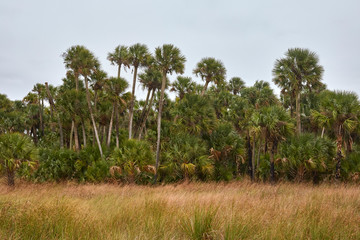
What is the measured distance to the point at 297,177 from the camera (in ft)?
62.5

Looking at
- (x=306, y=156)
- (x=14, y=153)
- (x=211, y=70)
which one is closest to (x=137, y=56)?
(x=211, y=70)

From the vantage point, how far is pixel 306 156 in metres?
18.2

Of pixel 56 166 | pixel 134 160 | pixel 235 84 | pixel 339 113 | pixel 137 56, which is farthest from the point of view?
pixel 235 84

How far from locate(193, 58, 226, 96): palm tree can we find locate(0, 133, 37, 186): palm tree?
14379mm

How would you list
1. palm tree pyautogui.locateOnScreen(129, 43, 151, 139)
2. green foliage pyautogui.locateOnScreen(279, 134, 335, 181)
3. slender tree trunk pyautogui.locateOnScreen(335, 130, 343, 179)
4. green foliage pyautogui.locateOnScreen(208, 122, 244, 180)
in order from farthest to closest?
1. palm tree pyautogui.locateOnScreen(129, 43, 151, 139)
2. green foliage pyautogui.locateOnScreen(208, 122, 244, 180)
3. green foliage pyautogui.locateOnScreen(279, 134, 335, 181)
4. slender tree trunk pyautogui.locateOnScreen(335, 130, 343, 179)

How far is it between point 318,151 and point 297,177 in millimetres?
2410

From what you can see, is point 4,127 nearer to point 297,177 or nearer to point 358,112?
point 297,177

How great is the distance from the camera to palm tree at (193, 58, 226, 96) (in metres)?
23.8

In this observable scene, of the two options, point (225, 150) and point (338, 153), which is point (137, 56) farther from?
point (338, 153)

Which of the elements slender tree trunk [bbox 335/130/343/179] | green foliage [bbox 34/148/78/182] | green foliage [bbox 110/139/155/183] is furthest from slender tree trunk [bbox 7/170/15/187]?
slender tree trunk [bbox 335/130/343/179]

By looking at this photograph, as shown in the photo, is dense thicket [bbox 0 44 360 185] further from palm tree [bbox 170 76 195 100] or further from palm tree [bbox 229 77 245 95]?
palm tree [bbox 229 77 245 95]

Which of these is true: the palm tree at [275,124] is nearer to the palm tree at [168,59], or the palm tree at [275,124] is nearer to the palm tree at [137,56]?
the palm tree at [168,59]

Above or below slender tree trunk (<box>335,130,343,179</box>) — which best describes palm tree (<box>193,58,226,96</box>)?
above

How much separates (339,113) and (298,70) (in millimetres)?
6063
